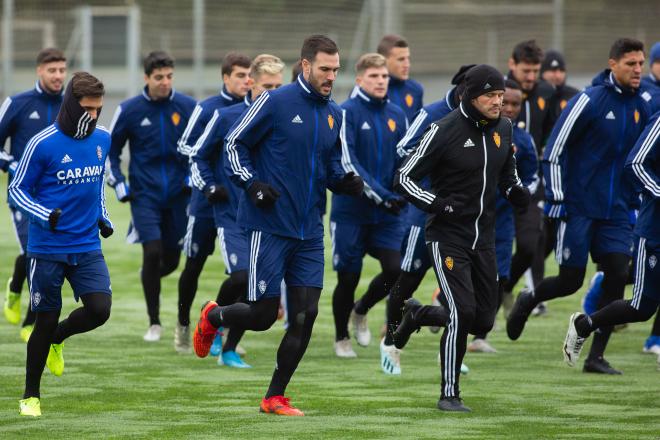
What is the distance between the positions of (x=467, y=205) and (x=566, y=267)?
1862 millimetres

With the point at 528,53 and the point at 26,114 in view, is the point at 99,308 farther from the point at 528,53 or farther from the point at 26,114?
the point at 528,53

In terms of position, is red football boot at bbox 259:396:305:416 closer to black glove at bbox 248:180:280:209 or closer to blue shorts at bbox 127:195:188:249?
black glove at bbox 248:180:280:209

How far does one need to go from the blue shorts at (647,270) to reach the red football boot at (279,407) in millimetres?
2426

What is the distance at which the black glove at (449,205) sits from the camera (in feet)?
27.9

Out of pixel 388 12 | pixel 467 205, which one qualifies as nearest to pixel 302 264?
pixel 467 205

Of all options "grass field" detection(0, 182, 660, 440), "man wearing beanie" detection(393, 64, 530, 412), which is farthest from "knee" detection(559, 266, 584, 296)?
"man wearing beanie" detection(393, 64, 530, 412)

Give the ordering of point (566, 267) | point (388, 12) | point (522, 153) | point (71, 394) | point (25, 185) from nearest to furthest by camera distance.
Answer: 1. point (25, 185)
2. point (71, 394)
3. point (566, 267)
4. point (522, 153)
5. point (388, 12)

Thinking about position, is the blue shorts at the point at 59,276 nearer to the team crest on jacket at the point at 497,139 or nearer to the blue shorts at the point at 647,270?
the team crest on jacket at the point at 497,139

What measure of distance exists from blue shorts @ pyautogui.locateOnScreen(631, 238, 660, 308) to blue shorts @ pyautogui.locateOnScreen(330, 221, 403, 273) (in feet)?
7.58

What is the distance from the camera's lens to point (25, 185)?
8.23 meters

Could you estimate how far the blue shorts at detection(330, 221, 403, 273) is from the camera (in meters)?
11.0

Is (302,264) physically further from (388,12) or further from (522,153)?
(388,12)

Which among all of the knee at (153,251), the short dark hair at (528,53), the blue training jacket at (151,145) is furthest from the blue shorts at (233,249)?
the short dark hair at (528,53)

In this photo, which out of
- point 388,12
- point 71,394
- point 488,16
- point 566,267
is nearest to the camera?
point 71,394
